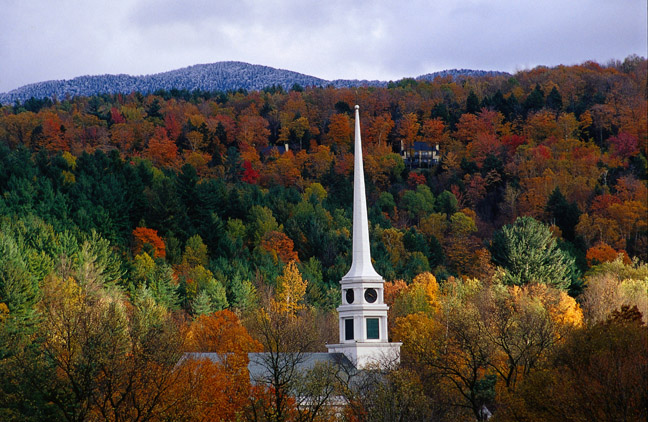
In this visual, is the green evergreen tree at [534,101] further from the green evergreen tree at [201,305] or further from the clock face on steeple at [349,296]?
the clock face on steeple at [349,296]

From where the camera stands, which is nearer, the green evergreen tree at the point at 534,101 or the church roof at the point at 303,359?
the church roof at the point at 303,359

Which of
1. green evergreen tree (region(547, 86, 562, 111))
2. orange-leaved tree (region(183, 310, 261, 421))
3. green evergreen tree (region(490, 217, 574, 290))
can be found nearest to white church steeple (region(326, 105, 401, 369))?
orange-leaved tree (region(183, 310, 261, 421))

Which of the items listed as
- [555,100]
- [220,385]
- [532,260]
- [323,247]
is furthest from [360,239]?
[555,100]

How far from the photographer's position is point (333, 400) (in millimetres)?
50656

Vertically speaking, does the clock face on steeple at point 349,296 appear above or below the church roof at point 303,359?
above

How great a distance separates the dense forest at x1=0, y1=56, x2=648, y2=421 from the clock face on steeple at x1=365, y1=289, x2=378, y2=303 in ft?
13.3

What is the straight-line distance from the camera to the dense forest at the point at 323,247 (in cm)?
4519

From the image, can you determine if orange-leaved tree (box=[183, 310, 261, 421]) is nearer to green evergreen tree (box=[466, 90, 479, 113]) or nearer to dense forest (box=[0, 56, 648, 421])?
dense forest (box=[0, 56, 648, 421])

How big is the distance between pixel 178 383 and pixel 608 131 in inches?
4587

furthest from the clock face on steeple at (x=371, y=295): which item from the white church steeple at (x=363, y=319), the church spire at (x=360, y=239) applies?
the church spire at (x=360, y=239)

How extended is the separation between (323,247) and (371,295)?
50.8 m

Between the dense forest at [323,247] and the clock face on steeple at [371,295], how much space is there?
13.3 feet

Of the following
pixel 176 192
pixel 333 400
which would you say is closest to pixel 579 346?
pixel 333 400

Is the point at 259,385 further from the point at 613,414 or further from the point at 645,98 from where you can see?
the point at 645,98
